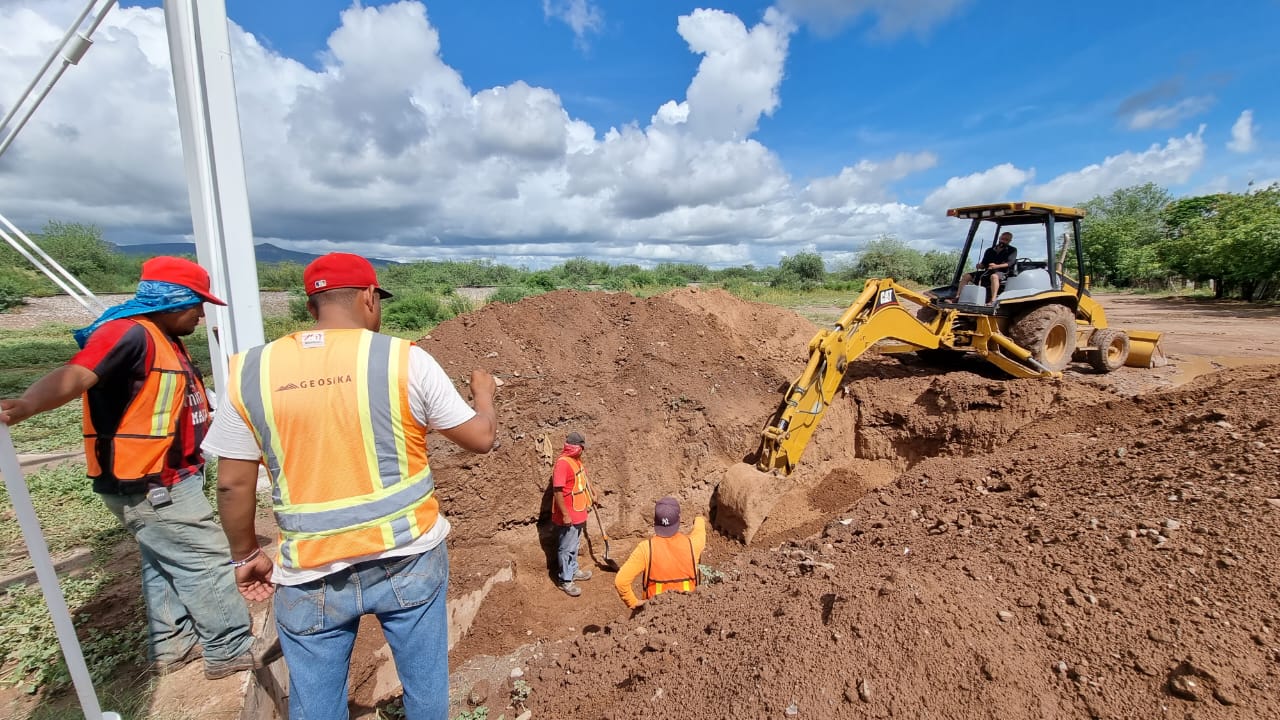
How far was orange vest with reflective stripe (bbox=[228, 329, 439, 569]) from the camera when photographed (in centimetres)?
167

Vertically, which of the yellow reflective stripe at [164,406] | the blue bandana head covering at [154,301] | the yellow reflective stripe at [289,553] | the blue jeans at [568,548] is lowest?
the blue jeans at [568,548]

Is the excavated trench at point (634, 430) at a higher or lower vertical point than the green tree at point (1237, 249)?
lower

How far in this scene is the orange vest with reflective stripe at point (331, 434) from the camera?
167 cm

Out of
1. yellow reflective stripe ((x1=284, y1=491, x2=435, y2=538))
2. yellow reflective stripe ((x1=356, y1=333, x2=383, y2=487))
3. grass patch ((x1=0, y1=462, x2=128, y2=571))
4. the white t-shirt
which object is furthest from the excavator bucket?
grass patch ((x1=0, y1=462, x2=128, y2=571))

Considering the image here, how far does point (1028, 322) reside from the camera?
21.6 feet

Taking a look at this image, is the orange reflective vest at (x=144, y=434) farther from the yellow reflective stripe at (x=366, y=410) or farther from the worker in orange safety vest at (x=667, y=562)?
the worker in orange safety vest at (x=667, y=562)

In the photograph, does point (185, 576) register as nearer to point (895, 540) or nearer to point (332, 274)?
point (332, 274)

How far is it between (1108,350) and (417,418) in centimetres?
896

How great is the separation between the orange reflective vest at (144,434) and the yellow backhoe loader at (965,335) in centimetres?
460

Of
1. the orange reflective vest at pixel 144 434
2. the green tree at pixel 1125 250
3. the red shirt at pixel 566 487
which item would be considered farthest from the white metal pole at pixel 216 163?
the green tree at pixel 1125 250

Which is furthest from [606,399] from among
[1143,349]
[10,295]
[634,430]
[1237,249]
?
[10,295]

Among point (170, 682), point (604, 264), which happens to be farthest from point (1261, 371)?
point (604, 264)

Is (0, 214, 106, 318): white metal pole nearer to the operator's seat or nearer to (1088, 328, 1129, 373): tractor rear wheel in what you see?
the operator's seat

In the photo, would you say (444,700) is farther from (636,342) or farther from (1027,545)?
(636,342)
